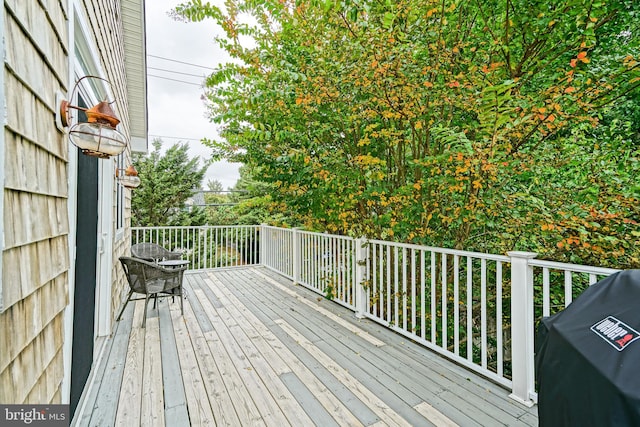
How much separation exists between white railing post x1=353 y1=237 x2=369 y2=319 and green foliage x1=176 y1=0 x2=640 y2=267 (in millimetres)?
194

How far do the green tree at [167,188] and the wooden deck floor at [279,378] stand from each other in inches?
287

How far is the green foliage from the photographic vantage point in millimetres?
2326

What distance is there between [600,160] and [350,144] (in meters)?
2.29

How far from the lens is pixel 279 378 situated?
247cm

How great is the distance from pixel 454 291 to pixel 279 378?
5.52 feet

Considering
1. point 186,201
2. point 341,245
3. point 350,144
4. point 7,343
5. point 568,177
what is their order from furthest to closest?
point 186,201 < point 341,245 < point 350,144 < point 568,177 < point 7,343

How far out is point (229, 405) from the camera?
2.14 meters

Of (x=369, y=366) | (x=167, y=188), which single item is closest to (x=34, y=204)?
(x=369, y=366)

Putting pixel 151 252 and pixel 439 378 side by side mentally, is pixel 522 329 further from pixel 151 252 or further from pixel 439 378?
pixel 151 252

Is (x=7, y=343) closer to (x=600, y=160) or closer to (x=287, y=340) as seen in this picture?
(x=287, y=340)

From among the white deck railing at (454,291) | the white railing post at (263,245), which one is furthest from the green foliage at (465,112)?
the white railing post at (263,245)

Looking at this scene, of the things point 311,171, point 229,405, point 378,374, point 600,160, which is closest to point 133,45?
point 311,171

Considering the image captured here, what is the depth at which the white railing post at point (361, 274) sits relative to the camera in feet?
12.2

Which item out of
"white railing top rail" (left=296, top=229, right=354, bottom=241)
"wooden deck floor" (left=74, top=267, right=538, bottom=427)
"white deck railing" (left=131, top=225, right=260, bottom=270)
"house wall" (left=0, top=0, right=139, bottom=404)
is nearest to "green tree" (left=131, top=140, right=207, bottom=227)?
"white deck railing" (left=131, top=225, right=260, bottom=270)
